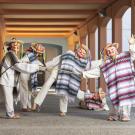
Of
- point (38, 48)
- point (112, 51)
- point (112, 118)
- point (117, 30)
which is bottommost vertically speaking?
point (112, 118)

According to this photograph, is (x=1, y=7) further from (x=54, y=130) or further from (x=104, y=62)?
(x=54, y=130)

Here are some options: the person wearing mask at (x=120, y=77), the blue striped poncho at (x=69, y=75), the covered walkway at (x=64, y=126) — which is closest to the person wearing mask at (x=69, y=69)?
the blue striped poncho at (x=69, y=75)

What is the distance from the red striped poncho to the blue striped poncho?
31.3 inches

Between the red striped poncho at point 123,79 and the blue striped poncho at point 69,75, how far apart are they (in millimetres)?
794

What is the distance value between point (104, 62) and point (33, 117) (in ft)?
5.52

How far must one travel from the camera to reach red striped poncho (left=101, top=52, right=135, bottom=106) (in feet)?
25.3

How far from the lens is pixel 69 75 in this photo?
8469mm

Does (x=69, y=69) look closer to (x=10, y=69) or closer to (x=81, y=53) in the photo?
(x=81, y=53)

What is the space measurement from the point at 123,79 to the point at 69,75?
118 cm

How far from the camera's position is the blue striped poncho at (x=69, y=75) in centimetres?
840

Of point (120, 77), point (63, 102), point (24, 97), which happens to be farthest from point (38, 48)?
point (120, 77)

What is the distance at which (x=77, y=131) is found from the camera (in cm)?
684

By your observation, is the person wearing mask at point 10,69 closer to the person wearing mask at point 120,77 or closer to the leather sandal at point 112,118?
the person wearing mask at point 120,77

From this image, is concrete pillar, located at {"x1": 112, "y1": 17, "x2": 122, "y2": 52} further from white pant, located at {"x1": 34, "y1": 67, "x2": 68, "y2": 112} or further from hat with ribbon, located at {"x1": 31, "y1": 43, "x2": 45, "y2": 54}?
white pant, located at {"x1": 34, "y1": 67, "x2": 68, "y2": 112}
